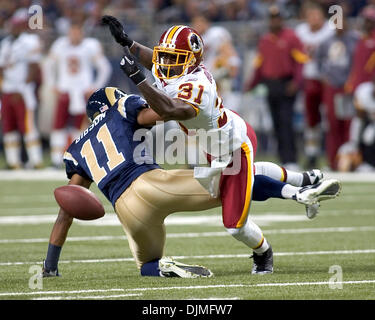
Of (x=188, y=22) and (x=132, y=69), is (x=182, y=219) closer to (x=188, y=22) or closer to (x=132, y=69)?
(x=132, y=69)

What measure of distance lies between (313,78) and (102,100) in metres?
7.90

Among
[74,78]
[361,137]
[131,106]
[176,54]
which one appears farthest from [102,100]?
[74,78]

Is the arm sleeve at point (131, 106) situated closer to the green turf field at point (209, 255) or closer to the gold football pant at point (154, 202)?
the gold football pant at point (154, 202)

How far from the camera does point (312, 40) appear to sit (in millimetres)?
13977

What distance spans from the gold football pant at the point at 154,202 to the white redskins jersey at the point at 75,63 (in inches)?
369

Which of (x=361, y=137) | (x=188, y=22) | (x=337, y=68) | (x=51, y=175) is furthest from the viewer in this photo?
(x=188, y=22)

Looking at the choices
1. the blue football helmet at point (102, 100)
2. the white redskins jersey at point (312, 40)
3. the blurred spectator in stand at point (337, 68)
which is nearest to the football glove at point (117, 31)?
the blue football helmet at point (102, 100)

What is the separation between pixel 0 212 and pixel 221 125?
446 cm

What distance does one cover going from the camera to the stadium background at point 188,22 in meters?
16.1

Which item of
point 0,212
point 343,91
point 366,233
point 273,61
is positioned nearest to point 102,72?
point 273,61

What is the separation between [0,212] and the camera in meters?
9.69

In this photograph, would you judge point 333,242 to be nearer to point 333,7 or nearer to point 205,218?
point 205,218

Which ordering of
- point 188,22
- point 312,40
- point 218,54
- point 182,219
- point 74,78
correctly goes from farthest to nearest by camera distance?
point 188,22 → point 74,78 → point 218,54 → point 312,40 → point 182,219

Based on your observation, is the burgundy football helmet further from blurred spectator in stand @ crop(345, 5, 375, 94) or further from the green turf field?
blurred spectator in stand @ crop(345, 5, 375, 94)
